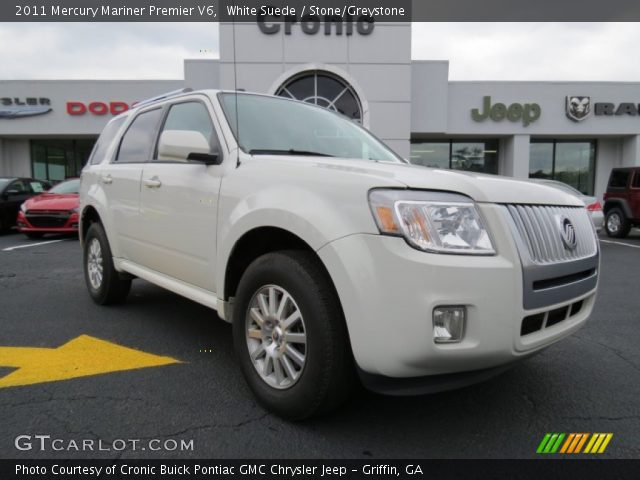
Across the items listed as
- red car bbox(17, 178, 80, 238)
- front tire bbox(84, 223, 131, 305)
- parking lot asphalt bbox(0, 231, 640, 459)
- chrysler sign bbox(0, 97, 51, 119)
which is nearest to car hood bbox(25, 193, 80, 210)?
red car bbox(17, 178, 80, 238)

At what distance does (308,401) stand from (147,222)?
2060 millimetres

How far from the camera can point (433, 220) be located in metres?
1.88

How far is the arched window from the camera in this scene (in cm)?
1686

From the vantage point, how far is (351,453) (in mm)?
2055

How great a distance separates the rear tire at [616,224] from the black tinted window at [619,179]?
0.66 m

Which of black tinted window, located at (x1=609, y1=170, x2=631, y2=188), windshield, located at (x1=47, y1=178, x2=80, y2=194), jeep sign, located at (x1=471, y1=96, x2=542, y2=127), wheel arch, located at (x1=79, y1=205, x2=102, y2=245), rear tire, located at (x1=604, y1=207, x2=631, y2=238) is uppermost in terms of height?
jeep sign, located at (x1=471, y1=96, x2=542, y2=127)

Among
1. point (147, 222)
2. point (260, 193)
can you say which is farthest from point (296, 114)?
point (147, 222)

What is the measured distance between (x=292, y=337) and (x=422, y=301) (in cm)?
71

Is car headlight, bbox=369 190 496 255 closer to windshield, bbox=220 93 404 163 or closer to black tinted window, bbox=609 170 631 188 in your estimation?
windshield, bbox=220 93 404 163

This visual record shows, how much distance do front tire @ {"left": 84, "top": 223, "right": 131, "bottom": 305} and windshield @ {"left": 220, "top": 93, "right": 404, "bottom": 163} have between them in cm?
205

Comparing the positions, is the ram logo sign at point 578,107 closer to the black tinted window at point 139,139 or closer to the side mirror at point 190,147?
the black tinted window at point 139,139

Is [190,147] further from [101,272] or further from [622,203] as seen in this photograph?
[622,203]

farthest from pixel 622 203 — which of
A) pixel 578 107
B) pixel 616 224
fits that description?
pixel 578 107

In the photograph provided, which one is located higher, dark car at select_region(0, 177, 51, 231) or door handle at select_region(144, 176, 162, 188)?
door handle at select_region(144, 176, 162, 188)
